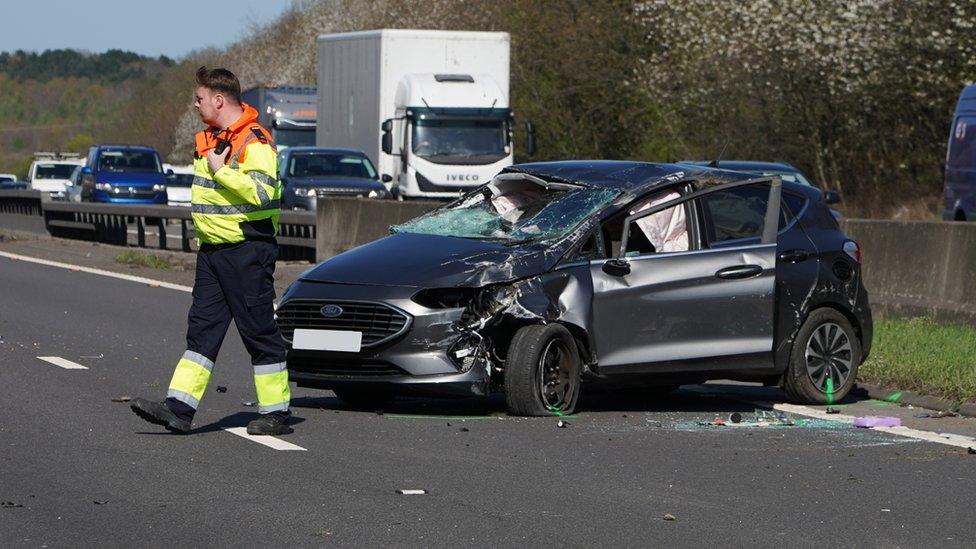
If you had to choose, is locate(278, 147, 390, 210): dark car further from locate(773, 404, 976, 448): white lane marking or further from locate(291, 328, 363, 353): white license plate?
locate(291, 328, 363, 353): white license plate

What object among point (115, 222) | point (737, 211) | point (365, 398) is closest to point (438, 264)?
point (365, 398)

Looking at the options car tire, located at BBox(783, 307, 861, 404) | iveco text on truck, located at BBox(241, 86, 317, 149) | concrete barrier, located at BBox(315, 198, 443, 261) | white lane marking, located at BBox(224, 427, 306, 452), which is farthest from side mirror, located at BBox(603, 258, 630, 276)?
iveco text on truck, located at BBox(241, 86, 317, 149)

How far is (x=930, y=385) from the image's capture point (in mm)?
11508

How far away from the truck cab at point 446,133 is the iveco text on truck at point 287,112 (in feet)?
34.9

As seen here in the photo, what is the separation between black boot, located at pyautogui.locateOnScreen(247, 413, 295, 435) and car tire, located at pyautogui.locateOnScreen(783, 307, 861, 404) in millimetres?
3288

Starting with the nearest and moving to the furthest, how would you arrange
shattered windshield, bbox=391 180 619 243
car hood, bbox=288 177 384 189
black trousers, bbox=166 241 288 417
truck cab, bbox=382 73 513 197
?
black trousers, bbox=166 241 288 417, shattered windshield, bbox=391 180 619 243, car hood, bbox=288 177 384 189, truck cab, bbox=382 73 513 197

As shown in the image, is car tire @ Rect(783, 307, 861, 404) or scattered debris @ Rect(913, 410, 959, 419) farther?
car tire @ Rect(783, 307, 861, 404)

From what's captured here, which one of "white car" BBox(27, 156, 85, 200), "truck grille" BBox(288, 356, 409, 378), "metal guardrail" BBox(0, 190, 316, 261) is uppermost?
"truck grille" BBox(288, 356, 409, 378)

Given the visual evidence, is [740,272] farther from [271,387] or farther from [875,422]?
[271,387]

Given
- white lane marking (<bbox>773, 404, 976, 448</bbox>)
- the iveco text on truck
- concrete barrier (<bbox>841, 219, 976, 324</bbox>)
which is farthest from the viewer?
the iveco text on truck

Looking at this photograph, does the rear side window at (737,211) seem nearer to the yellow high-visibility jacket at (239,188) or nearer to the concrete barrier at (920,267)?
the yellow high-visibility jacket at (239,188)

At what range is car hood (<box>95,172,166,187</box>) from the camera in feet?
133

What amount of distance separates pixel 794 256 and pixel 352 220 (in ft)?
41.5

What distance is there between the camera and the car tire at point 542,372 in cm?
988
